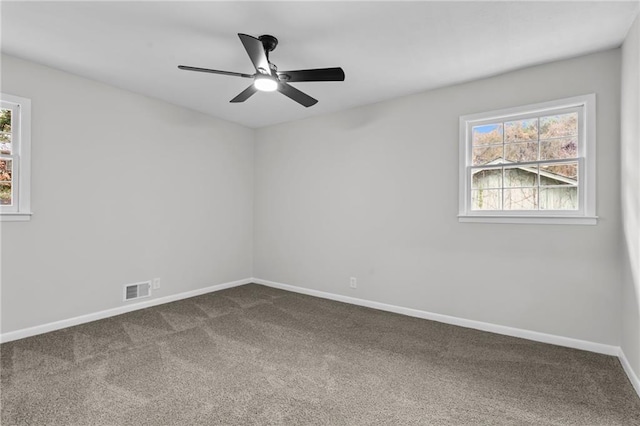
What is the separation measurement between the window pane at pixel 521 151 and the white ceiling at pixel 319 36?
2.49 ft

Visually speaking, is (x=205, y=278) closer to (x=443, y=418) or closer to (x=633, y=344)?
(x=443, y=418)

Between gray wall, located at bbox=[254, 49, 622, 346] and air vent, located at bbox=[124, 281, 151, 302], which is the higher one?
gray wall, located at bbox=[254, 49, 622, 346]

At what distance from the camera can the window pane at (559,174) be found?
2.99m

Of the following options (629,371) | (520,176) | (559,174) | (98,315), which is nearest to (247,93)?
(520,176)

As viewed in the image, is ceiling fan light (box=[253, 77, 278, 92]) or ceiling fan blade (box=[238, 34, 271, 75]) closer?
ceiling fan blade (box=[238, 34, 271, 75])

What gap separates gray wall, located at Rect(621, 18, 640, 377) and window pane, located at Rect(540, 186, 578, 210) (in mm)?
395

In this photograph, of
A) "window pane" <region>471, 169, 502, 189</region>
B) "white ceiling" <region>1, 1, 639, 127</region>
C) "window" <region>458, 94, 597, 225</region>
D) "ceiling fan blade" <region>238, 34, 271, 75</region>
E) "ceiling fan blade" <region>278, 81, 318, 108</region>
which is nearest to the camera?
"ceiling fan blade" <region>238, 34, 271, 75</region>

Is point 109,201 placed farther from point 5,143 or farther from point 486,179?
point 486,179

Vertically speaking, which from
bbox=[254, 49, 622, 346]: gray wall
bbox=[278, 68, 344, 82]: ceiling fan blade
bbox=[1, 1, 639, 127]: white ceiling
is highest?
bbox=[1, 1, 639, 127]: white ceiling

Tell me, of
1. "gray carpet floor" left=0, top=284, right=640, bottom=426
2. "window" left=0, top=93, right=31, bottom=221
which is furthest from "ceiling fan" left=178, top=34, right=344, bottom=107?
"gray carpet floor" left=0, top=284, right=640, bottom=426

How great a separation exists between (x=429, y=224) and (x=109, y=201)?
145 inches

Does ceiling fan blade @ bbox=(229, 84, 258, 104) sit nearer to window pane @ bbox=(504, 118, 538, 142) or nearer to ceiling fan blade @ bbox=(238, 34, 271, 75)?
ceiling fan blade @ bbox=(238, 34, 271, 75)

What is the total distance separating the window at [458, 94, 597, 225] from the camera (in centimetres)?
290

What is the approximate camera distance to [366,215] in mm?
4219
